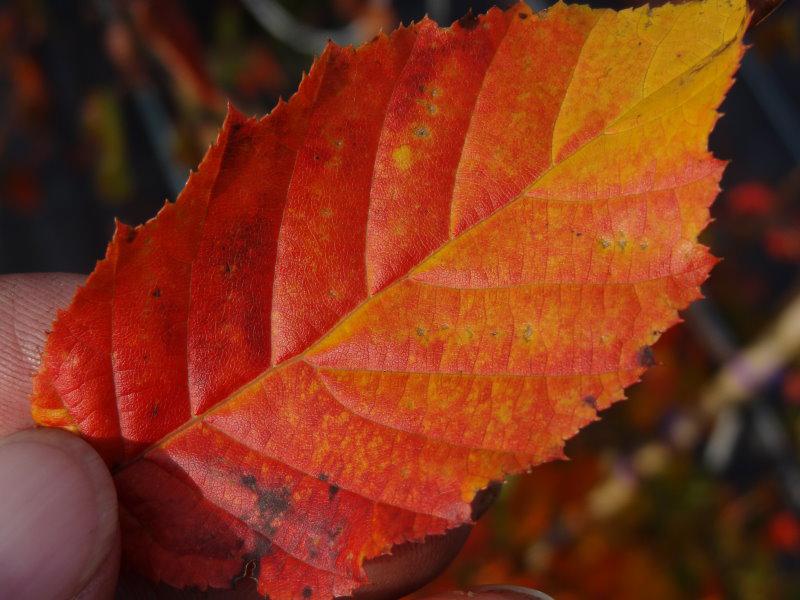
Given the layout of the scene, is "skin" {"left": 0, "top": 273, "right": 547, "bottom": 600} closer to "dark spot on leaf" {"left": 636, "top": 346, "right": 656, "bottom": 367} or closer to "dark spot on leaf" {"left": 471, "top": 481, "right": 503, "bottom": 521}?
"dark spot on leaf" {"left": 471, "top": 481, "right": 503, "bottom": 521}

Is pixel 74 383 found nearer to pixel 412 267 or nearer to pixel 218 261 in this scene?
pixel 218 261

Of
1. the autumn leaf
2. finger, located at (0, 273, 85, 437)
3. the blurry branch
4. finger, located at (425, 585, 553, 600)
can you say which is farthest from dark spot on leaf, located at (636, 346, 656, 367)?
the blurry branch

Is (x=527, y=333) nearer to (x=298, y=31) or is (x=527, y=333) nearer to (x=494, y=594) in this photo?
(x=494, y=594)

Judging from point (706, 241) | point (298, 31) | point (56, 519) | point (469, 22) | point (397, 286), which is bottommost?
point (56, 519)

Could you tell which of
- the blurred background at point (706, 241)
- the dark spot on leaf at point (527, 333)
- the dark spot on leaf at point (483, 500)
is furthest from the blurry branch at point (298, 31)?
the dark spot on leaf at point (527, 333)

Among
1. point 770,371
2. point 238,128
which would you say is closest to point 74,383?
point 238,128

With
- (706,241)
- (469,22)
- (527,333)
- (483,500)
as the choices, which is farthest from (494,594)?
(706,241)
